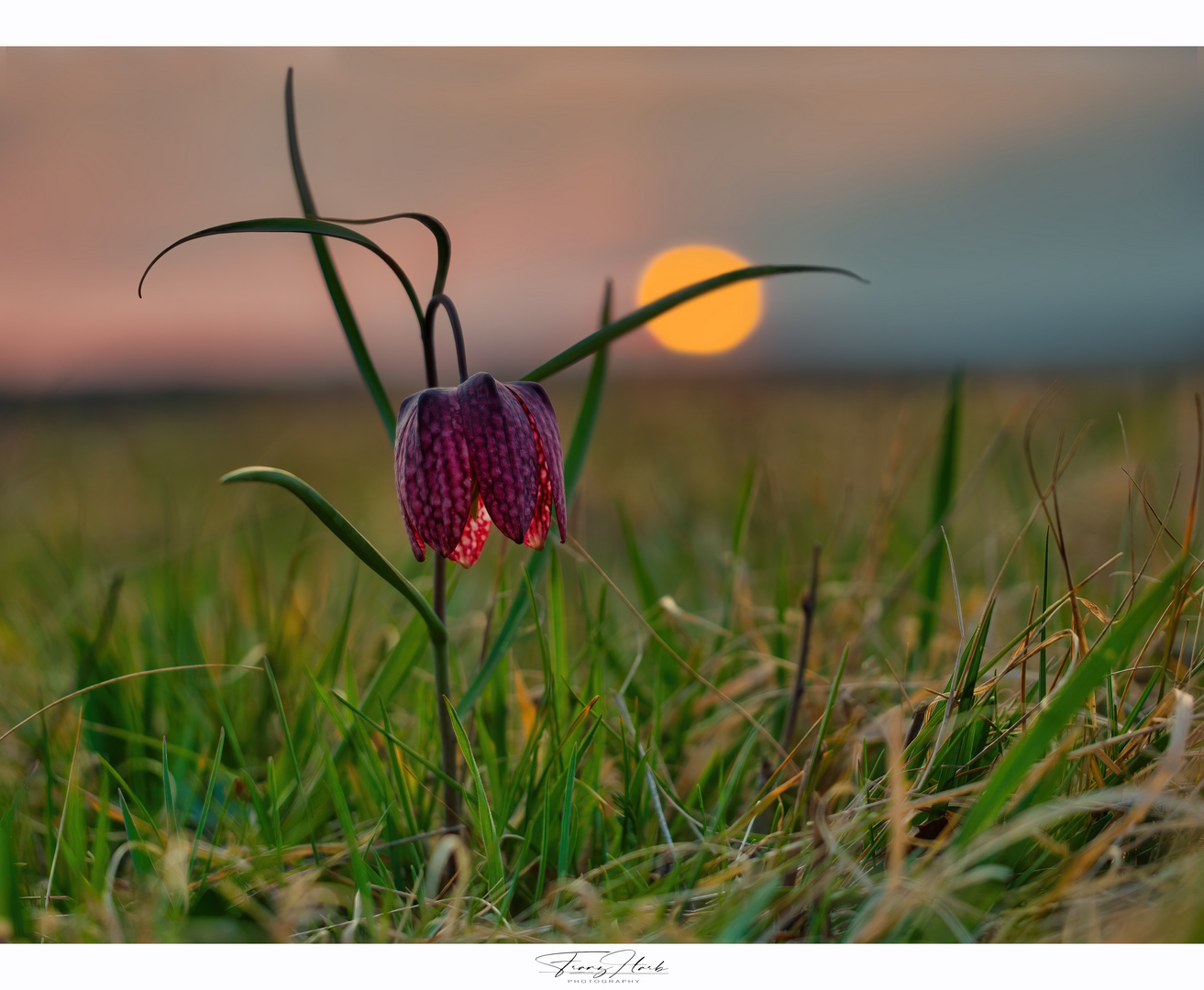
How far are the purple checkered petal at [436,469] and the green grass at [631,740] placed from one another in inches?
6.8

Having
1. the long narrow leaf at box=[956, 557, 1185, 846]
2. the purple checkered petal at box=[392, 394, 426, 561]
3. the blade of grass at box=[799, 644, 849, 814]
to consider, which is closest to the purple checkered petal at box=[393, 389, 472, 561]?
the purple checkered petal at box=[392, 394, 426, 561]

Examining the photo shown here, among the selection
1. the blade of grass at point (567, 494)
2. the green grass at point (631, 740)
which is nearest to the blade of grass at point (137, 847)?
the green grass at point (631, 740)

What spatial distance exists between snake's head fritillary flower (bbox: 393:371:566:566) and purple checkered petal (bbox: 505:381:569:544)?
0.07 ft

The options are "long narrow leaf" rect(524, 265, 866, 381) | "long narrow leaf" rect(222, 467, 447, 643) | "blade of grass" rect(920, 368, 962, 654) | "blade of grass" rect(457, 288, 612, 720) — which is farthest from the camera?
"blade of grass" rect(920, 368, 962, 654)

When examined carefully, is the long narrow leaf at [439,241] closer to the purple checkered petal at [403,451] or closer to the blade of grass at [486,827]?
the purple checkered petal at [403,451]

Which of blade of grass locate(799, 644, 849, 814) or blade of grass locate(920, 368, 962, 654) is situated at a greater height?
blade of grass locate(920, 368, 962, 654)

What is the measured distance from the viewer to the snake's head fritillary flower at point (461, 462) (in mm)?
812

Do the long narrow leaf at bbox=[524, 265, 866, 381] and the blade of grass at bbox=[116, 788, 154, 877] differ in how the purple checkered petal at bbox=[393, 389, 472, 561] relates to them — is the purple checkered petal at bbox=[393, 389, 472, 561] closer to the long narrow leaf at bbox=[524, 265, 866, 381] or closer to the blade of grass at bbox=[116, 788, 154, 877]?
the long narrow leaf at bbox=[524, 265, 866, 381]

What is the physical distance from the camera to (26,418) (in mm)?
1853

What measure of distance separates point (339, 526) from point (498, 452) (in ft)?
0.57

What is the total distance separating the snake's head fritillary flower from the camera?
81 centimetres
